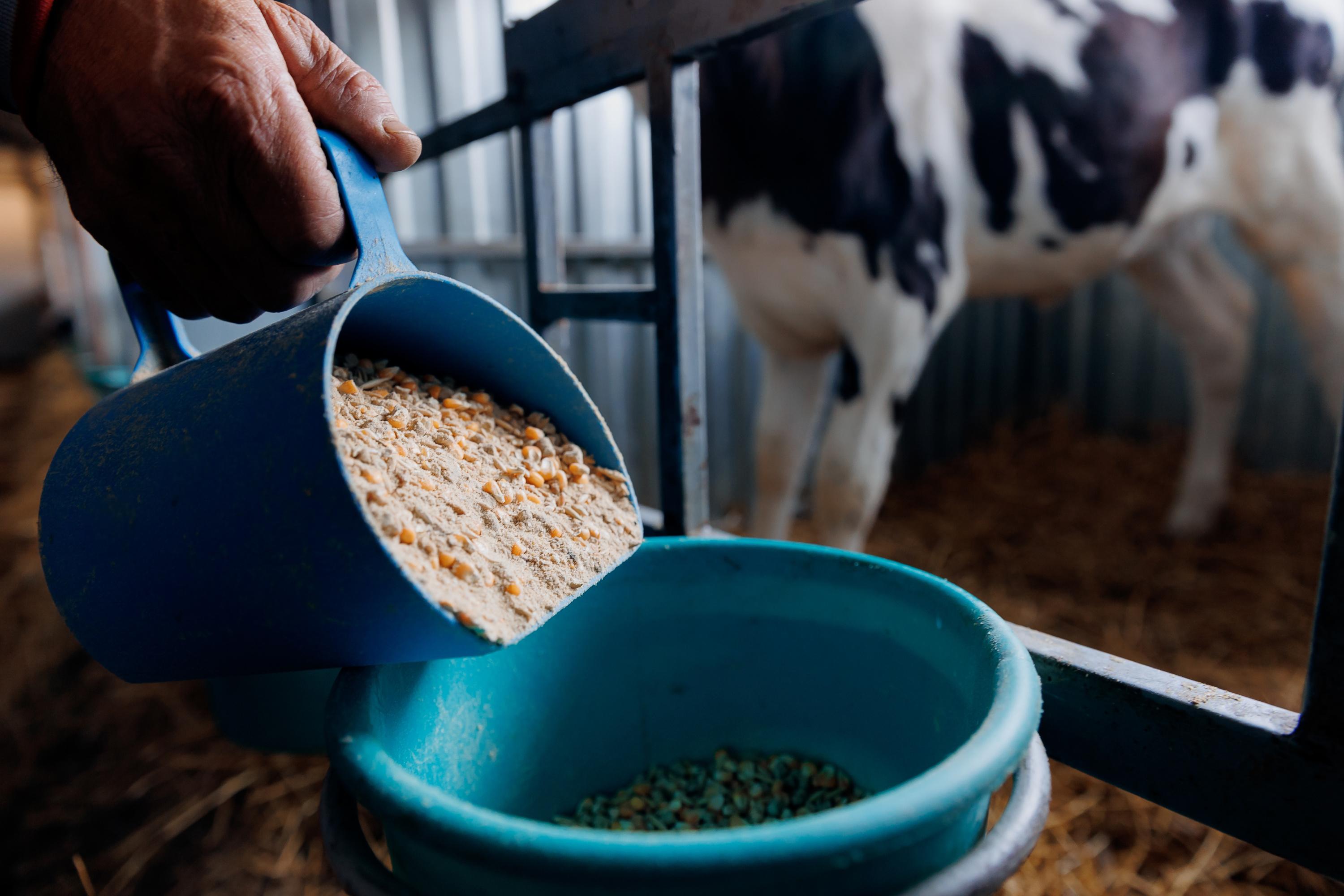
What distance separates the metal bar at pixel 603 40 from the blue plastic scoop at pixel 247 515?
288 millimetres

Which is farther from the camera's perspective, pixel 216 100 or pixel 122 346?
pixel 122 346

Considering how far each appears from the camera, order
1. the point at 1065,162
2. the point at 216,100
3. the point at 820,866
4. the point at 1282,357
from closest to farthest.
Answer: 1. the point at 820,866
2. the point at 216,100
3. the point at 1065,162
4. the point at 1282,357

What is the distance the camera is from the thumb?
1.68 feet

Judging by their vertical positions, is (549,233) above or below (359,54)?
below

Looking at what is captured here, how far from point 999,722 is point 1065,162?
1383 mm

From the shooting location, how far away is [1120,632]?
164 cm

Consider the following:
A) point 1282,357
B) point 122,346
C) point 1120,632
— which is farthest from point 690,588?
point 1282,357

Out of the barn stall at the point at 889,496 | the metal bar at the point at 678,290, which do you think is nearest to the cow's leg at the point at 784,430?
the barn stall at the point at 889,496

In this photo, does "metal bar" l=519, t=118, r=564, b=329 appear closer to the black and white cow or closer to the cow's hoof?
the black and white cow

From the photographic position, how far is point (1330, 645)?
40cm

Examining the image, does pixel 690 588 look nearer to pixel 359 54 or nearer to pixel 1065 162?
pixel 1065 162

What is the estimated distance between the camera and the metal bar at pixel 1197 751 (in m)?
0.42

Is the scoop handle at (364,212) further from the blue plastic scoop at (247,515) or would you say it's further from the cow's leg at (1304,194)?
the cow's leg at (1304,194)

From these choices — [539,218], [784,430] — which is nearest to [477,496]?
[539,218]
